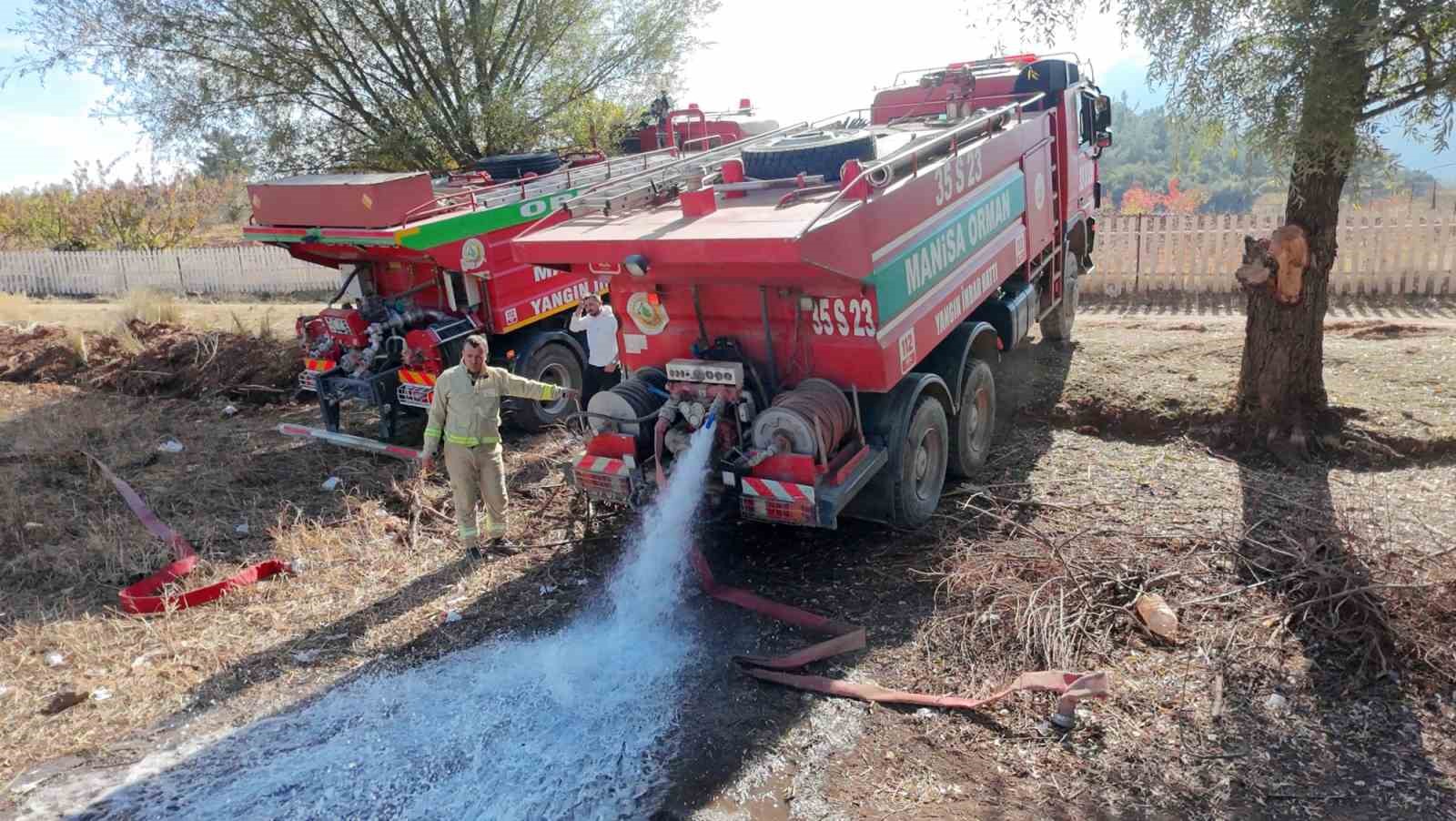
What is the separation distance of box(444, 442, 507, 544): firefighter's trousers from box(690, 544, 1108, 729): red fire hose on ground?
1698 mm

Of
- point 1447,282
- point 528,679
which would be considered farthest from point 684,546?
point 1447,282

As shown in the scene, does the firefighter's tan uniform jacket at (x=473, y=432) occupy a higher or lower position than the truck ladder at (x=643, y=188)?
lower

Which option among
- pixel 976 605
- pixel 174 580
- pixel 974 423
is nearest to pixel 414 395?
pixel 174 580

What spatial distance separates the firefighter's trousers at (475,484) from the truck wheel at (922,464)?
2591 mm

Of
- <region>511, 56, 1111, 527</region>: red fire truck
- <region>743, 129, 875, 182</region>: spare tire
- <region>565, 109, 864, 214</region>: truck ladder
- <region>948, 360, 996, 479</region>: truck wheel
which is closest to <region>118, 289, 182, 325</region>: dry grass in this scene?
<region>565, 109, 864, 214</region>: truck ladder

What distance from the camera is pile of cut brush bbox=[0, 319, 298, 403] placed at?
10734 millimetres

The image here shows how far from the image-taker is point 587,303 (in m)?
8.03

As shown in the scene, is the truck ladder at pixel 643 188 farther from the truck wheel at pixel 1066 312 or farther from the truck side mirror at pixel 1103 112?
the truck side mirror at pixel 1103 112

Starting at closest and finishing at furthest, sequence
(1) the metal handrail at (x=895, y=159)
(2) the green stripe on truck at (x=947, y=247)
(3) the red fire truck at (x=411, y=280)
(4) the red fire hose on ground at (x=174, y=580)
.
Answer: (1) the metal handrail at (x=895, y=159)
(2) the green stripe on truck at (x=947, y=247)
(4) the red fire hose on ground at (x=174, y=580)
(3) the red fire truck at (x=411, y=280)

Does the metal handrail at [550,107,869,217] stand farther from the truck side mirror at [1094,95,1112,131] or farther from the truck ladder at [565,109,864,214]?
the truck side mirror at [1094,95,1112,131]

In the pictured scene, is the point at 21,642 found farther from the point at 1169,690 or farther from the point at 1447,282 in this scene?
the point at 1447,282

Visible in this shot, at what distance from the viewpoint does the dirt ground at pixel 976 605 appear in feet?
12.0

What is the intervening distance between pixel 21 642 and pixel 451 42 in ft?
30.3

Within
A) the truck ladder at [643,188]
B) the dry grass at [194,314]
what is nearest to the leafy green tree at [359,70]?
the dry grass at [194,314]
